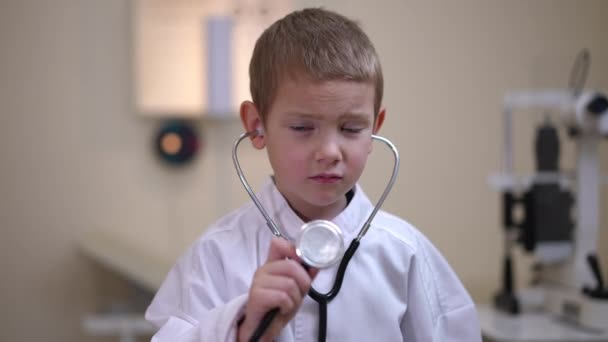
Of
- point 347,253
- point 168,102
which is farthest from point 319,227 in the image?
point 168,102

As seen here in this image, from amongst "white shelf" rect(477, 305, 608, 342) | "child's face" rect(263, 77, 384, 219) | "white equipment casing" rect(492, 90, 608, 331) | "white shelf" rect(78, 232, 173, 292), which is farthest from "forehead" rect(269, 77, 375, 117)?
"white equipment casing" rect(492, 90, 608, 331)

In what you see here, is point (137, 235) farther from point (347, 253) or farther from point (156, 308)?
point (347, 253)

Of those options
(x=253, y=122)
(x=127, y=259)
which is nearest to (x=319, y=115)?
(x=253, y=122)

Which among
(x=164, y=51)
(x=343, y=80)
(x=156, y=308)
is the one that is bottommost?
(x=156, y=308)

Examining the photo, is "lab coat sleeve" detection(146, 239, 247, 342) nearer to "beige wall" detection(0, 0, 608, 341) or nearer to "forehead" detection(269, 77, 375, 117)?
"forehead" detection(269, 77, 375, 117)

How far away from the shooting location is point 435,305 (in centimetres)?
94

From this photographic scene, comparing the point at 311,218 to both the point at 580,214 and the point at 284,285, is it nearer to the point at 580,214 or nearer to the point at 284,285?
the point at 284,285

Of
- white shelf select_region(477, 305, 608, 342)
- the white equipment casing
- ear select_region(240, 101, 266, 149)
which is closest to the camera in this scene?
ear select_region(240, 101, 266, 149)

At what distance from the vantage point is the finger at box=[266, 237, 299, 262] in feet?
2.33

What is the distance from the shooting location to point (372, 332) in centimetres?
88

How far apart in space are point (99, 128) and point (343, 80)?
154cm

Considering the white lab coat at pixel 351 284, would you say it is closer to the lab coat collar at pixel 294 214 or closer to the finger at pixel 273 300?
the lab coat collar at pixel 294 214

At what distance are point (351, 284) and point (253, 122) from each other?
10.6 inches

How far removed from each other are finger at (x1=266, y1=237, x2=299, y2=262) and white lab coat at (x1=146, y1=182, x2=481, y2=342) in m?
0.16
